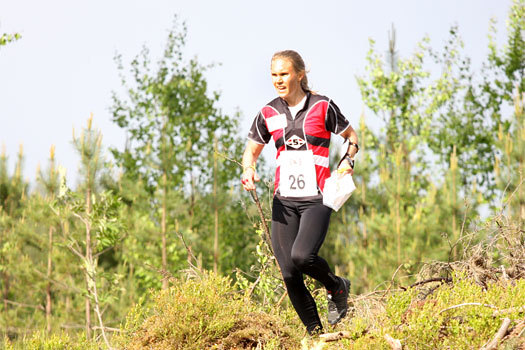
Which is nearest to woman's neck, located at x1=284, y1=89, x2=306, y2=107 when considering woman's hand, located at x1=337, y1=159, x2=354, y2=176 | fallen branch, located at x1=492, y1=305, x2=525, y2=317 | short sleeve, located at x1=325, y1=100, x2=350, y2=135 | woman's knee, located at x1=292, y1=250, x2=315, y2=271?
short sleeve, located at x1=325, y1=100, x2=350, y2=135

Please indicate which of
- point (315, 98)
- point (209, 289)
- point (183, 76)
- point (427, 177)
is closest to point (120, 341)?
point (209, 289)

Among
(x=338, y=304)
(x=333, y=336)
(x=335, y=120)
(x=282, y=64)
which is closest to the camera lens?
(x=333, y=336)

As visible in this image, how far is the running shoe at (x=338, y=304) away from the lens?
5.66 metres

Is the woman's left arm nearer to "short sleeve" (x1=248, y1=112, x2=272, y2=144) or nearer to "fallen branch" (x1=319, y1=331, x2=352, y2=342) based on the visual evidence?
"short sleeve" (x1=248, y1=112, x2=272, y2=144)

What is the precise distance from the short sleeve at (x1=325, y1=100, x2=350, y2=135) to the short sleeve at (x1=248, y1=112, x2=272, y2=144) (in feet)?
1.71

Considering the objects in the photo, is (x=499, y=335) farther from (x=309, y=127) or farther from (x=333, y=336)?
(x=309, y=127)

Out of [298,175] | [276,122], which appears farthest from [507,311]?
[276,122]

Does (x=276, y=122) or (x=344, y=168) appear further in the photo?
(x=276, y=122)

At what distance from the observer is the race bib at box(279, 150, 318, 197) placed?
5.37 m

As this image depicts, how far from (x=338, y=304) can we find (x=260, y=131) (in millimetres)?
1543

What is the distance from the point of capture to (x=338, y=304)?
568 centimetres

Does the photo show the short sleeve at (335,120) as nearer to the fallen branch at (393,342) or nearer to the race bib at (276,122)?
the race bib at (276,122)

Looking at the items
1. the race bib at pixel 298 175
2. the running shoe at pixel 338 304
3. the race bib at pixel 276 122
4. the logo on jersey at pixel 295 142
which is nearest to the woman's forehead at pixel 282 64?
the race bib at pixel 276 122

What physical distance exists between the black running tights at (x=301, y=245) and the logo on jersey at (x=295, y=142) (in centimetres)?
42
